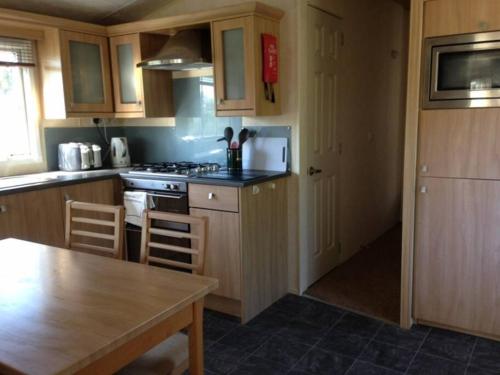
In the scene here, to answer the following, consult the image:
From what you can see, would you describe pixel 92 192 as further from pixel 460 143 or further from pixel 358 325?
pixel 460 143

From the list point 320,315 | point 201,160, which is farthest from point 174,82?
point 320,315

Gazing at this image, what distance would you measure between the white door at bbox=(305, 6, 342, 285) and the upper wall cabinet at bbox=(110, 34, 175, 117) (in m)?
1.20

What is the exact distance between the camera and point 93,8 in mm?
3455

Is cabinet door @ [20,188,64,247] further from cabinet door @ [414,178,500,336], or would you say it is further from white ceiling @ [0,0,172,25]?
cabinet door @ [414,178,500,336]

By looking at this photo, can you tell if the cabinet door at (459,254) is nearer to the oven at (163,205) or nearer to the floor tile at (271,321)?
the floor tile at (271,321)

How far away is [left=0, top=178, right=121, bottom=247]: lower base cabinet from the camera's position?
2.77m

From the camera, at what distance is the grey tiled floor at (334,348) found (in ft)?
7.80

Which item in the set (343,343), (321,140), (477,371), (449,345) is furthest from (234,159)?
(477,371)

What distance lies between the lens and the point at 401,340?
264 cm

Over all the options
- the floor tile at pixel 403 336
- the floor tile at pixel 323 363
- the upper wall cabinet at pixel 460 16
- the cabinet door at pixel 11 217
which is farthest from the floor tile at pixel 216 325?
the upper wall cabinet at pixel 460 16

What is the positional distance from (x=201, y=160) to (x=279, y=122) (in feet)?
2.64

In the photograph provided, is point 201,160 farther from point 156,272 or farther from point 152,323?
point 152,323

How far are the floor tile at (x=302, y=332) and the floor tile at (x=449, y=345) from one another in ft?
1.97

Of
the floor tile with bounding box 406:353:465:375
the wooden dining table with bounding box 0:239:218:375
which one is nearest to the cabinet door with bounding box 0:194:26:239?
the wooden dining table with bounding box 0:239:218:375
